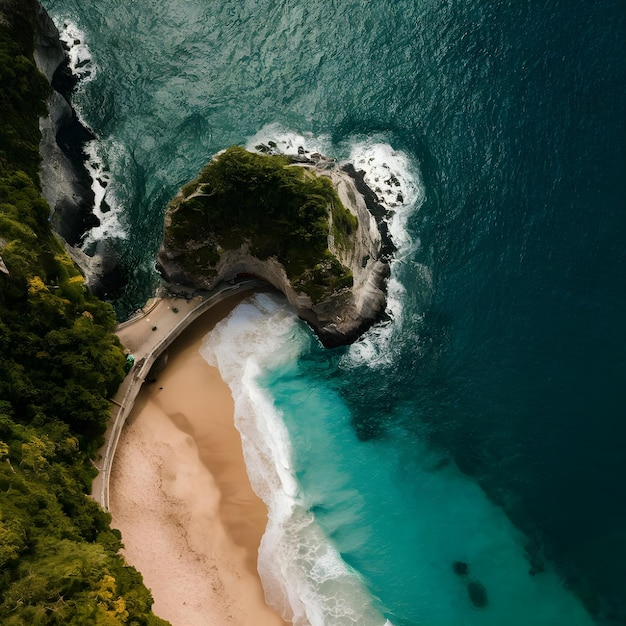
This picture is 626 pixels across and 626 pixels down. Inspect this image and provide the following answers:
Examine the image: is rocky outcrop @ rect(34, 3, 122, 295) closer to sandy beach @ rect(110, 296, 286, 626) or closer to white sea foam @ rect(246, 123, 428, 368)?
sandy beach @ rect(110, 296, 286, 626)

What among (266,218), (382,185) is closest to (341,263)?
(266,218)

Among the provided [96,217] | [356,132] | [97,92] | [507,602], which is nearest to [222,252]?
[96,217]

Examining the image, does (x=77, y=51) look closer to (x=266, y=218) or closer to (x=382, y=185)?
(x=266, y=218)

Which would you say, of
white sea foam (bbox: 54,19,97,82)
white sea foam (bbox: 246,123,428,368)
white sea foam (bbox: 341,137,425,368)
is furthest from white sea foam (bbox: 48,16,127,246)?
white sea foam (bbox: 341,137,425,368)

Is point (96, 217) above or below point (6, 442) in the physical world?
above

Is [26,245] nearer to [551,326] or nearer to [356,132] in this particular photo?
[356,132]
